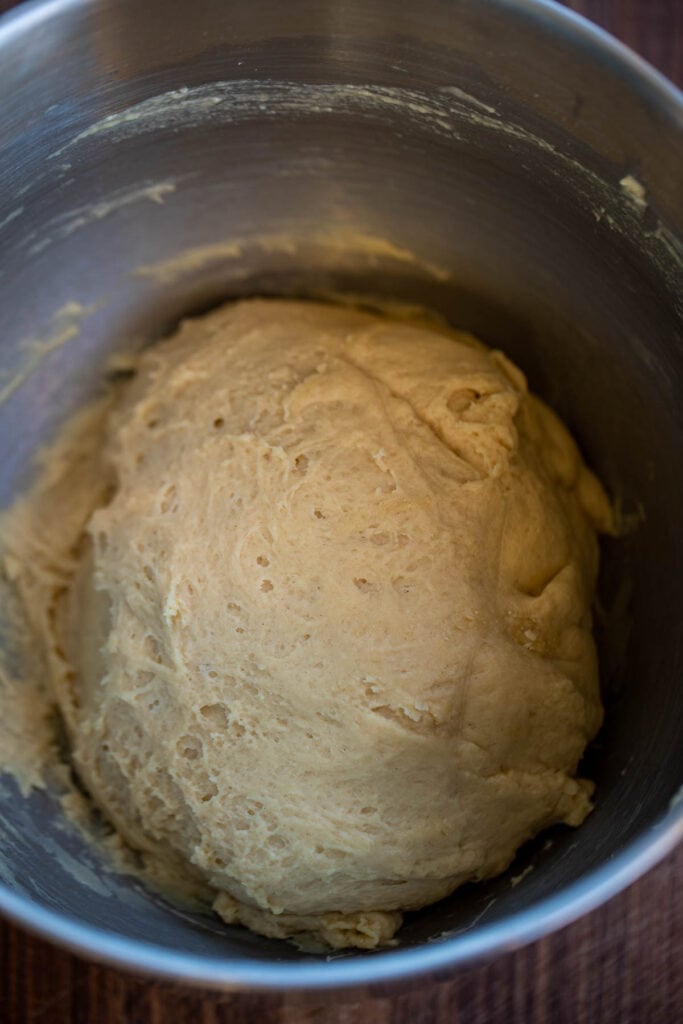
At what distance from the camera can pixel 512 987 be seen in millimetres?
1353

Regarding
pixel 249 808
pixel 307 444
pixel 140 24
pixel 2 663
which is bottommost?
pixel 2 663

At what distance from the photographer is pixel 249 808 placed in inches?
50.0

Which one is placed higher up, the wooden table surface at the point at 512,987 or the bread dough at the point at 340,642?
the bread dough at the point at 340,642

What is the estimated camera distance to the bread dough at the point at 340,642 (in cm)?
125

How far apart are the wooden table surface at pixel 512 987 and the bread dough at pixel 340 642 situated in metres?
0.16

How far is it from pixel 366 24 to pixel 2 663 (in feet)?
3.53

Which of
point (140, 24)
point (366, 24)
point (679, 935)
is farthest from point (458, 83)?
point (679, 935)

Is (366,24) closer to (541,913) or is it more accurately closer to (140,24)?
(140,24)

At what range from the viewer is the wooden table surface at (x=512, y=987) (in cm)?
134

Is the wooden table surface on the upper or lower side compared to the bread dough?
lower

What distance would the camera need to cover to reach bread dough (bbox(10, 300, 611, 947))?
1.25m

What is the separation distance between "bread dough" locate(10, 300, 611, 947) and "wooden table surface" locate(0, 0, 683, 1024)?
16 cm

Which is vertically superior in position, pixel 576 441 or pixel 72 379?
pixel 576 441

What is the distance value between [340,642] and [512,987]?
22.7 inches
